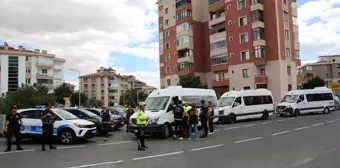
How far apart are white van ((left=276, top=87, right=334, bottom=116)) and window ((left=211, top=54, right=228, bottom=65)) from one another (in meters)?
22.0

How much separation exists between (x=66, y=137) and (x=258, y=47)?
3777 centimetres

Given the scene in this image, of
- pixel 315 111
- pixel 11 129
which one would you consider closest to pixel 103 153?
pixel 11 129

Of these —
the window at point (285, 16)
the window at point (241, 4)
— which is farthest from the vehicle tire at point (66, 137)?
the window at point (285, 16)

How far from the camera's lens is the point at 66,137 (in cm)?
1412

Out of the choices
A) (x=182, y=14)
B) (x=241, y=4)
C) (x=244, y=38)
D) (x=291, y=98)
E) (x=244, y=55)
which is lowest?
(x=291, y=98)

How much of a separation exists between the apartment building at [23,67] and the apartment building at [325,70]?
87027mm

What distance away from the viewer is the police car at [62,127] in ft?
45.9

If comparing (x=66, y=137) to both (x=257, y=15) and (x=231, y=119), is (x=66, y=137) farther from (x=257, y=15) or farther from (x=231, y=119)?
(x=257, y=15)

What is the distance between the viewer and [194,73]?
2349 inches

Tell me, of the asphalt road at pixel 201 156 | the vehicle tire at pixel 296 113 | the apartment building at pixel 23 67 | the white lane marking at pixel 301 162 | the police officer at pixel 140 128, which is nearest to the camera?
the white lane marking at pixel 301 162

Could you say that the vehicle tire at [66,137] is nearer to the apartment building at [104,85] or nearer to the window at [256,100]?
the window at [256,100]

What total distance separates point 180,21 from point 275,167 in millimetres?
56081

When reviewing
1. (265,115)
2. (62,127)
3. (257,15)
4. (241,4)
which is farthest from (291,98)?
(241,4)

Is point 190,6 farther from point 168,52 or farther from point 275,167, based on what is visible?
point 275,167
